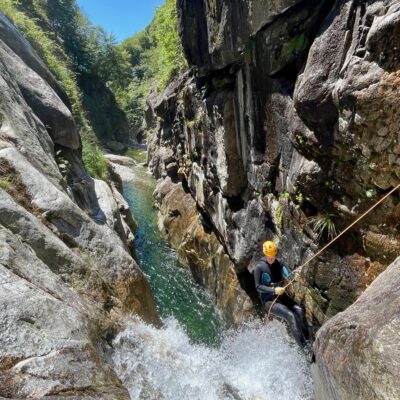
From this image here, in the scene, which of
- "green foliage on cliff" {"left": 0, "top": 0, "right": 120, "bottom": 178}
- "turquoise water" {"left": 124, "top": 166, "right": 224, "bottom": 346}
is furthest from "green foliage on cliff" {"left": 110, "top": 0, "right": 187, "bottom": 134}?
"turquoise water" {"left": 124, "top": 166, "right": 224, "bottom": 346}

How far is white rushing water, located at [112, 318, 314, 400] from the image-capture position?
247 inches

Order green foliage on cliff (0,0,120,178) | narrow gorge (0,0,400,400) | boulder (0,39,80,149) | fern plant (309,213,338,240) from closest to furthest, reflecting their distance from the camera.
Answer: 1. narrow gorge (0,0,400,400)
2. fern plant (309,213,338,240)
3. boulder (0,39,80,149)
4. green foliage on cliff (0,0,120,178)

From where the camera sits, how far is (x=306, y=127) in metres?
8.09

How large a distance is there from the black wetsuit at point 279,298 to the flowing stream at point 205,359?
2.69 feet

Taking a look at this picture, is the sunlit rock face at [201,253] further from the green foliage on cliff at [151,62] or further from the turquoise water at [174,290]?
the green foliage on cliff at [151,62]

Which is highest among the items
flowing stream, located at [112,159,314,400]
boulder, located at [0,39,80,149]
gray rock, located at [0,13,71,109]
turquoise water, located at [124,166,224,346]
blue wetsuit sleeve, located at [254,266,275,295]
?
gray rock, located at [0,13,71,109]

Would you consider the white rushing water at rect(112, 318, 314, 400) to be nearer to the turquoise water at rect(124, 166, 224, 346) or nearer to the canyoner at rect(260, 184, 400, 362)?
the canyoner at rect(260, 184, 400, 362)

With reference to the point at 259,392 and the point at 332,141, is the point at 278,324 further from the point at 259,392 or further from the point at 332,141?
the point at 332,141

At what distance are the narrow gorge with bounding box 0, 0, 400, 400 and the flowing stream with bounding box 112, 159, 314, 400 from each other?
4 centimetres

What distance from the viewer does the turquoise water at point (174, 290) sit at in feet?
42.3

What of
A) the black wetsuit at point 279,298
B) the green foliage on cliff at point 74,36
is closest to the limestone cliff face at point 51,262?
the black wetsuit at point 279,298

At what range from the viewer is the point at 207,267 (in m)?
15.9

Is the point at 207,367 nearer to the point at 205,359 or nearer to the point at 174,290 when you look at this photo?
the point at 205,359

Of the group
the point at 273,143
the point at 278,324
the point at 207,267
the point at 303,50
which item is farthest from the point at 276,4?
the point at 207,267
